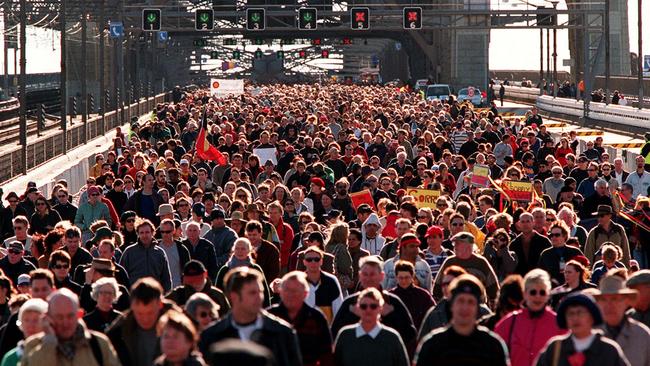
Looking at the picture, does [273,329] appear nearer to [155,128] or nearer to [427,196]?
[427,196]

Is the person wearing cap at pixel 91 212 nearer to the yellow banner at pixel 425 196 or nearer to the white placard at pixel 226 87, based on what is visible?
the yellow banner at pixel 425 196

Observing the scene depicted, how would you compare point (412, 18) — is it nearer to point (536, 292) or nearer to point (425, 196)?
point (425, 196)

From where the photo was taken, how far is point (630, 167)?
32.3 metres

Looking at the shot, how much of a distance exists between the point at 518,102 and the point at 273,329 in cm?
9454

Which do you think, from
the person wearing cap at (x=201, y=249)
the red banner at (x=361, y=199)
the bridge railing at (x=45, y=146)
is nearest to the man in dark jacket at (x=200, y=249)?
the person wearing cap at (x=201, y=249)

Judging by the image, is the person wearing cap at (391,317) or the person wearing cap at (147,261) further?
the person wearing cap at (147,261)

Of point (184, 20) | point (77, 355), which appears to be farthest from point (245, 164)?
point (184, 20)

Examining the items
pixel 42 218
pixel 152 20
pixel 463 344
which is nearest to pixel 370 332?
pixel 463 344

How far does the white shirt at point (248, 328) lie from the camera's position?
8523 millimetres

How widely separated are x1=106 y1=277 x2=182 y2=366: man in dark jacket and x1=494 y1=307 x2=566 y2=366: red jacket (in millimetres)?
1890

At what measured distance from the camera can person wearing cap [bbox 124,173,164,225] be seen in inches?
802

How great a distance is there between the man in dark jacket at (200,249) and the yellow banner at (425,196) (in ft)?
18.3

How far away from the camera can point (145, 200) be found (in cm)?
2048

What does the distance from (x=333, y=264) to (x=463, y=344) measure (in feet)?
19.7
